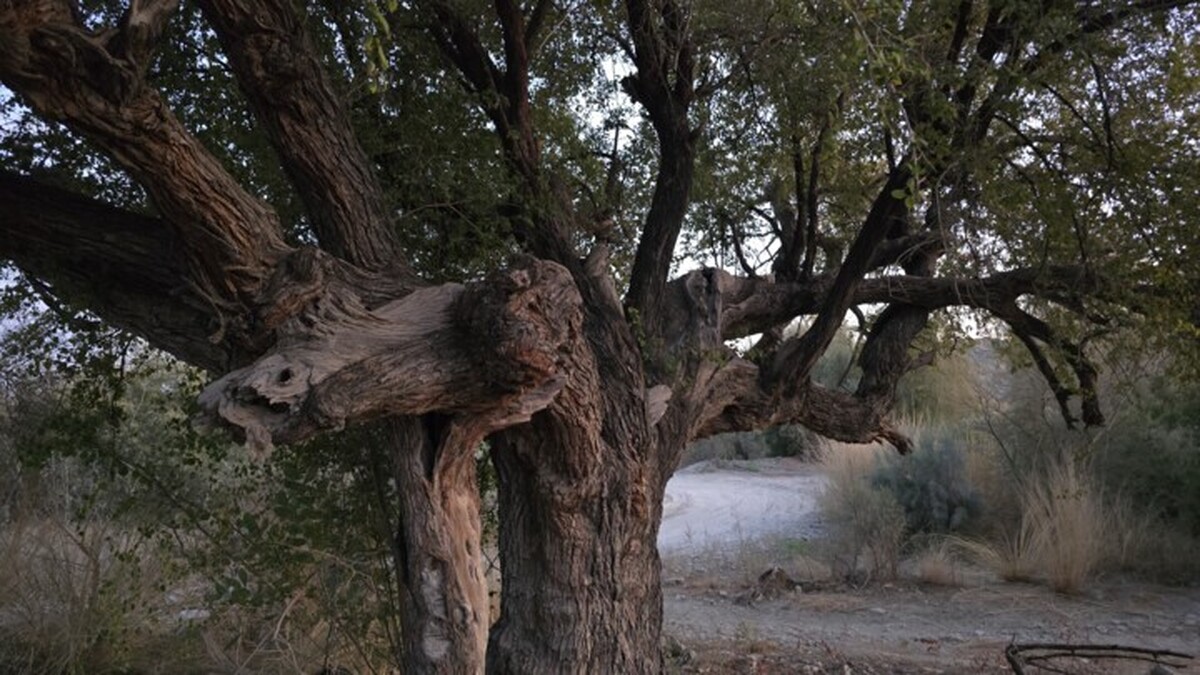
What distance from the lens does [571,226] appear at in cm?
559

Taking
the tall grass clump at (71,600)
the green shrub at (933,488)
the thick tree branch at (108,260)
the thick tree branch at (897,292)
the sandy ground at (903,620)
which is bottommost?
the sandy ground at (903,620)

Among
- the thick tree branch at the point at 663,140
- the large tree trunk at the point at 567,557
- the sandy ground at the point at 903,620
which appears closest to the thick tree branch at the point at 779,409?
the thick tree branch at the point at 663,140

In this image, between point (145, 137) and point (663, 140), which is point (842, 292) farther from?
point (145, 137)

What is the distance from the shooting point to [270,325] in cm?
365

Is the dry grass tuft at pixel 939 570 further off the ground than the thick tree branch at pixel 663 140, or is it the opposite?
the thick tree branch at pixel 663 140

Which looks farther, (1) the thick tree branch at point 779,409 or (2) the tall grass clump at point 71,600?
(2) the tall grass clump at point 71,600

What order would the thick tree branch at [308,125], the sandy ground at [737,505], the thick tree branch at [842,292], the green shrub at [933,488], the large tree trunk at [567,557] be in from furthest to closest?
the sandy ground at [737,505], the green shrub at [933,488], the thick tree branch at [842,292], the large tree trunk at [567,557], the thick tree branch at [308,125]

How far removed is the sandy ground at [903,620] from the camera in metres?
8.36

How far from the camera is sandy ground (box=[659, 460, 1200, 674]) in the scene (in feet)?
27.4

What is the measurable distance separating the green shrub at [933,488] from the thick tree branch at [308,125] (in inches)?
444

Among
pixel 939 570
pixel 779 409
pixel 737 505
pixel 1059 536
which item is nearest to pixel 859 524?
pixel 939 570

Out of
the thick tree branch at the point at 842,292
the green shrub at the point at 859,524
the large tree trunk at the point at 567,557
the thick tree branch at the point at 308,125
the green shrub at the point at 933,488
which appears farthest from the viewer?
the green shrub at the point at 933,488

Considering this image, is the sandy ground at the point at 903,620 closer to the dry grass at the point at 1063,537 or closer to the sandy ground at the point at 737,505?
the dry grass at the point at 1063,537

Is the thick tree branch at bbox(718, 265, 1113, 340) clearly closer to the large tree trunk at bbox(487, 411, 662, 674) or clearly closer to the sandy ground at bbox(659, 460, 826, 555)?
the large tree trunk at bbox(487, 411, 662, 674)
